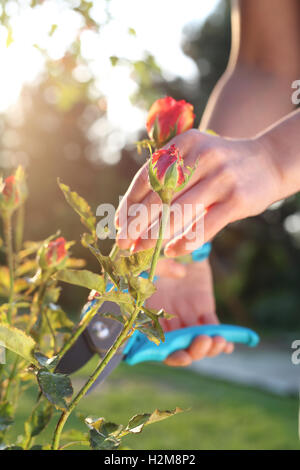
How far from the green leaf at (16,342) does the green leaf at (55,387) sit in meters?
0.01

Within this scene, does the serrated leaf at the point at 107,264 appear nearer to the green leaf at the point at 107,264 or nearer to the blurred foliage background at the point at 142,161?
the green leaf at the point at 107,264

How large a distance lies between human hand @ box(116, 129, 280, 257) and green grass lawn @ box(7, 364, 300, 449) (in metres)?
1.69

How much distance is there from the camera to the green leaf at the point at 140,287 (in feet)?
1.13

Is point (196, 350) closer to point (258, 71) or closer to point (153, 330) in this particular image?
point (153, 330)

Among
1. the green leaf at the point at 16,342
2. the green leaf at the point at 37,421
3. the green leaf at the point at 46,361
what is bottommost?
the green leaf at the point at 37,421

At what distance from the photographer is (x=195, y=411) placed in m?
2.96

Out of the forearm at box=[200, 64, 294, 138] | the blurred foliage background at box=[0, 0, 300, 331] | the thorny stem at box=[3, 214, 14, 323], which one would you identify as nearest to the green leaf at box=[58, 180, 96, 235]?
the thorny stem at box=[3, 214, 14, 323]

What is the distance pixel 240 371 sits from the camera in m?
4.39

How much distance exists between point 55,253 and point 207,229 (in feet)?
0.47

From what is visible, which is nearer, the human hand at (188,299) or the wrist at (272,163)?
the wrist at (272,163)

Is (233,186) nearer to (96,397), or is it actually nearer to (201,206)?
(201,206)

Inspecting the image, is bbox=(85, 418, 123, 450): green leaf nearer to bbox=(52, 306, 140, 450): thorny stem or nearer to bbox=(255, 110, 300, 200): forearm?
bbox=(52, 306, 140, 450): thorny stem

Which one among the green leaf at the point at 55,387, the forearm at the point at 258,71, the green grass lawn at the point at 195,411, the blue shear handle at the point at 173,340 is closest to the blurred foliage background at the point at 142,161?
the green grass lawn at the point at 195,411

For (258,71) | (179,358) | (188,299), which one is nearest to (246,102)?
(258,71)
